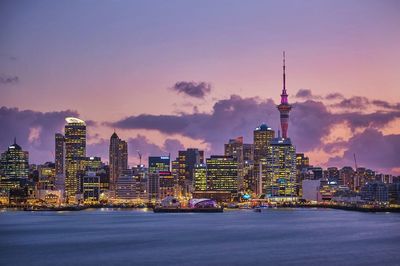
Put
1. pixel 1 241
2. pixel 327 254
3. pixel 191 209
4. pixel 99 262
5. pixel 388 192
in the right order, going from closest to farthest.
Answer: pixel 99 262 → pixel 327 254 → pixel 1 241 → pixel 191 209 → pixel 388 192

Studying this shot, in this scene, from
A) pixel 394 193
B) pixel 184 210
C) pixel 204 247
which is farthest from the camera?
pixel 394 193

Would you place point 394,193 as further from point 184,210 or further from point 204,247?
point 204,247

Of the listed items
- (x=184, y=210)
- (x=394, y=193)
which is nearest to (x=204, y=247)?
(x=184, y=210)

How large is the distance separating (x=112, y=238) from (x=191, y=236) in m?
8.81

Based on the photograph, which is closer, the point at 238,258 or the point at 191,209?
the point at 238,258

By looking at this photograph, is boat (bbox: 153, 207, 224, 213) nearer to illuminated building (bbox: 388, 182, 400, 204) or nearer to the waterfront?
illuminated building (bbox: 388, 182, 400, 204)

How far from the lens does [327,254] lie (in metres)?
63.2

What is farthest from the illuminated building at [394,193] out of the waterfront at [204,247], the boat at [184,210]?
the waterfront at [204,247]

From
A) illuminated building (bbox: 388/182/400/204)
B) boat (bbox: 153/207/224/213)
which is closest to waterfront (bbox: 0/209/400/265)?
boat (bbox: 153/207/224/213)

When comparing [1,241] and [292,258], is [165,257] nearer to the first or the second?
[292,258]

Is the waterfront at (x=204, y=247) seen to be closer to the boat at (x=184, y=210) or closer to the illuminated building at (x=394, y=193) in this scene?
the boat at (x=184, y=210)

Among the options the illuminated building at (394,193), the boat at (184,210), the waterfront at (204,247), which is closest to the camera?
the waterfront at (204,247)

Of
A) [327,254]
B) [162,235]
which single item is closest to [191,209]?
[162,235]

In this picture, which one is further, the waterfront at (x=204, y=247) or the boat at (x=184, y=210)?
the boat at (x=184, y=210)
